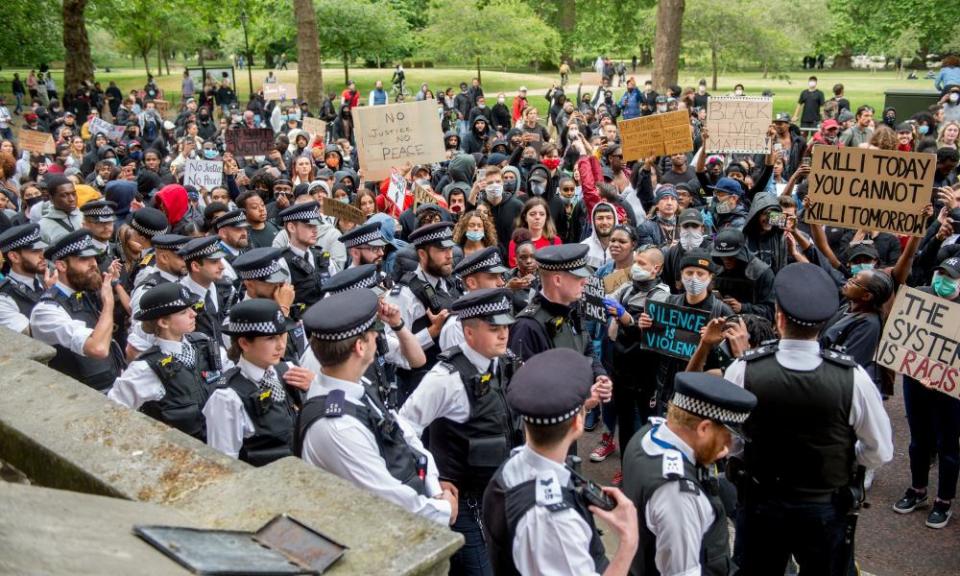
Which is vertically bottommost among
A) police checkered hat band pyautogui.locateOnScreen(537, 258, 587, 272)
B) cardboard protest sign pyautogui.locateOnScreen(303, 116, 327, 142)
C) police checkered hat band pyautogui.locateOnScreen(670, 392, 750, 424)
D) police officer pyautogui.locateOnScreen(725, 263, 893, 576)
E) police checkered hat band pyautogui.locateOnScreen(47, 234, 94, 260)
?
police officer pyautogui.locateOnScreen(725, 263, 893, 576)

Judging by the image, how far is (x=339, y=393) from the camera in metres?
3.85

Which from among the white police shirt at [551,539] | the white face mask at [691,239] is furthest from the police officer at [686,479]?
the white face mask at [691,239]

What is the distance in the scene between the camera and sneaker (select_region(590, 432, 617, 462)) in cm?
759

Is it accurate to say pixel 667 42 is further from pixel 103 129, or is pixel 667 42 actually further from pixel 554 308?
pixel 554 308

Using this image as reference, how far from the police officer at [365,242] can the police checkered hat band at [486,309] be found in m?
2.75

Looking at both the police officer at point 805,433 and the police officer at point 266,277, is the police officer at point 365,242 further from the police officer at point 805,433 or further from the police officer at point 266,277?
the police officer at point 805,433

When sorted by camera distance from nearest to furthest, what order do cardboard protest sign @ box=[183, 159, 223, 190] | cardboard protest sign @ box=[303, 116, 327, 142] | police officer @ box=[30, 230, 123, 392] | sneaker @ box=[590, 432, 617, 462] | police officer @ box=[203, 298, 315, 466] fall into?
police officer @ box=[203, 298, 315, 466] → police officer @ box=[30, 230, 123, 392] → sneaker @ box=[590, 432, 617, 462] → cardboard protest sign @ box=[183, 159, 223, 190] → cardboard protest sign @ box=[303, 116, 327, 142]

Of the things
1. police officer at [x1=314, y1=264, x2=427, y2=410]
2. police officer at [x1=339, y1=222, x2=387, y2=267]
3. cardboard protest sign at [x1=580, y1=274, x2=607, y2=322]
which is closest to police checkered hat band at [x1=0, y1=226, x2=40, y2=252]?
police officer at [x1=339, y1=222, x2=387, y2=267]

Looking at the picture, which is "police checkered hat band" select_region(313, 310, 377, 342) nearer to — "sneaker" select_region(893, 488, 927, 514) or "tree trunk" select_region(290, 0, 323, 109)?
"sneaker" select_region(893, 488, 927, 514)

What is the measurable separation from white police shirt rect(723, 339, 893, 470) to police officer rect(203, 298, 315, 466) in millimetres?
2577

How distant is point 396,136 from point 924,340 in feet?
26.4

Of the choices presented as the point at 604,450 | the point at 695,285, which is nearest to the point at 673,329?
the point at 695,285

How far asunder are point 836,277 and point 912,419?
6.59 ft

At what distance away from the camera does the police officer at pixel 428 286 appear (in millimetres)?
6762
